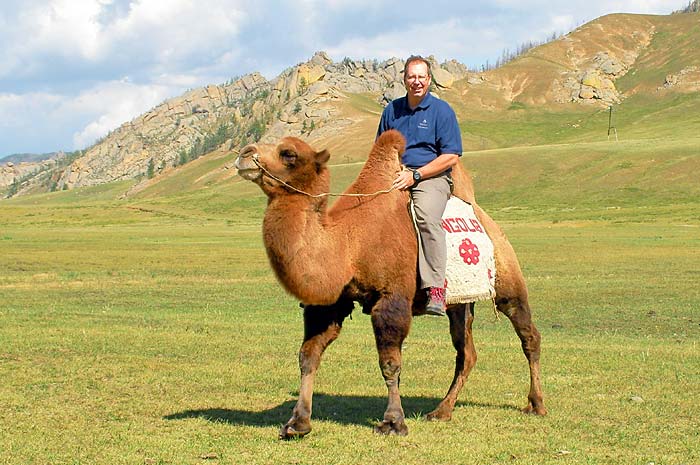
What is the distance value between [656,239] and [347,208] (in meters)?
41.4

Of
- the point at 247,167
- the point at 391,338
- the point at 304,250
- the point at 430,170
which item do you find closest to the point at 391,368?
the point at 391,338

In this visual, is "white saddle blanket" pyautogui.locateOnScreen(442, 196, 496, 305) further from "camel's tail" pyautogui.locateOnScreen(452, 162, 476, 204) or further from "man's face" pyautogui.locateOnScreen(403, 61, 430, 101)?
"man's face" pyautogui.locateOnScreen(403, 61, 430, 101)

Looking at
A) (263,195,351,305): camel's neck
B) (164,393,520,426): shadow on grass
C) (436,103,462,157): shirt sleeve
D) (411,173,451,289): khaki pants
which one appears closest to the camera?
(263,195,351,305): camel's neck

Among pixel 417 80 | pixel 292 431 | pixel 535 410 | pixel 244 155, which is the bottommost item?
pixel 535 410

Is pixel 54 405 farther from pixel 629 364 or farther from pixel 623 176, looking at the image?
pixel 623 176

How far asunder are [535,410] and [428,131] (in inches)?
132

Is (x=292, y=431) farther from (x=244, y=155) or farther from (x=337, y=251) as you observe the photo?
(x=244, y=155)

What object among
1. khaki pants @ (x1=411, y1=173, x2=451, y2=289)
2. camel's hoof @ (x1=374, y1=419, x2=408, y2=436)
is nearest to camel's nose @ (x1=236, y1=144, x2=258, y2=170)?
khaki pants @ (x1=411, y1=173, x2=451, y2=289)

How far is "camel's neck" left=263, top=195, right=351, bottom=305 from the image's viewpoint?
25.6 feet

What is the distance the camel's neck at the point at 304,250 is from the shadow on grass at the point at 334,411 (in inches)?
68.9

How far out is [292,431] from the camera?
8.12m

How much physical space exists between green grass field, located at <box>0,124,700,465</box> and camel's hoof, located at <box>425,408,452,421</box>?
215mm

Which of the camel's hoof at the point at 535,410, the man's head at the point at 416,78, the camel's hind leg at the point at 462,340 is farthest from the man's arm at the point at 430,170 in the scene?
the camel's hoof at the point at 535,410

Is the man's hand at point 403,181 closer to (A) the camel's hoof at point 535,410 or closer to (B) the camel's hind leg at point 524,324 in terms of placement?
(B) the camel's hind leg at point 524,324
